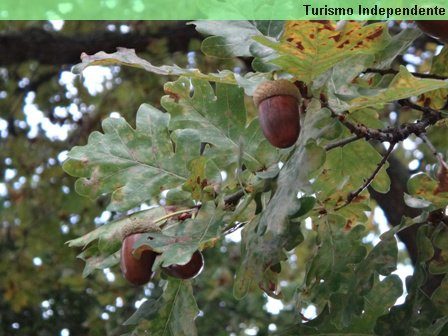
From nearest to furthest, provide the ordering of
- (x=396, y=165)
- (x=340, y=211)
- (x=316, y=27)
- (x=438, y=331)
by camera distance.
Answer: (x=316, y=27), (x=438, y=331), (x=340, y=211), (x=396, y=165)

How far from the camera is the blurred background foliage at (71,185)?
118 inches

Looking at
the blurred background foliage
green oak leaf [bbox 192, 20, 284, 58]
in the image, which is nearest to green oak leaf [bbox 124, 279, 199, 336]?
green oak leaf [bbox 192, 20, 284, 58]

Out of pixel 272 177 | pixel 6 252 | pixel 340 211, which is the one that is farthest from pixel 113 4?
pixel 272 177

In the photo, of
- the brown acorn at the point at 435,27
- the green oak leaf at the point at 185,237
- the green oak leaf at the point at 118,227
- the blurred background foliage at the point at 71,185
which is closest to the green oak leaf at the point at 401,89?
the brown acorn at the point at 435,27

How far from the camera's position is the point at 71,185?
350 cm

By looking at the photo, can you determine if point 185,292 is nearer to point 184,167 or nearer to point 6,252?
point 184,167

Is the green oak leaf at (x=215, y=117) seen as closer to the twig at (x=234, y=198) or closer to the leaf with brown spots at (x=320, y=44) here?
the twig at (x=234, y=198)

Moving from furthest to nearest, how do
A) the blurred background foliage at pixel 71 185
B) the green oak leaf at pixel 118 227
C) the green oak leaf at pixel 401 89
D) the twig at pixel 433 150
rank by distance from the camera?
the blurred background foliage at pixel 71 185 < the green oak leaf at pixel 118 227 < the twig at pixel 433 150 < the green oak leaf at pixel 401 89

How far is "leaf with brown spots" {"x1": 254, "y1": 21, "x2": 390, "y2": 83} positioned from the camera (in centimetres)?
89

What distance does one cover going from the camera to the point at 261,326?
2.90 meters

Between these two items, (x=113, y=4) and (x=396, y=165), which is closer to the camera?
(x=396, y=165)

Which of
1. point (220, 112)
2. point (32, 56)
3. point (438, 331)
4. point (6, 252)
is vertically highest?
point (220, 112)

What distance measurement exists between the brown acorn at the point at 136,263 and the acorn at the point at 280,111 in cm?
21

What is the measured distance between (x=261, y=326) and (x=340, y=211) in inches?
64.8
